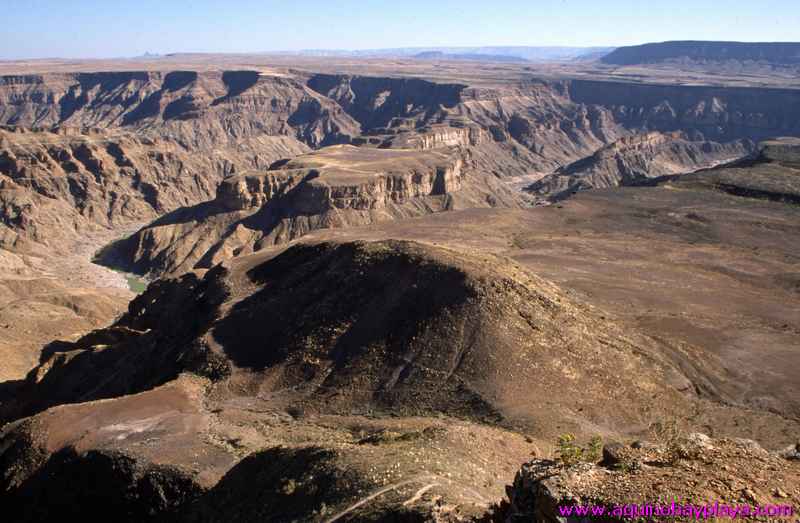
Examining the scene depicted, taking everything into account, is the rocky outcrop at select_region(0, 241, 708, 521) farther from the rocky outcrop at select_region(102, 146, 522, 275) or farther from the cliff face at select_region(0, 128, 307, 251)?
the cliff face at select_region(0, 128, 307, 251)

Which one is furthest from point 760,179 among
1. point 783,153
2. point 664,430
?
point 664,430

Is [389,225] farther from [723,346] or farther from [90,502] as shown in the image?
[90,502]

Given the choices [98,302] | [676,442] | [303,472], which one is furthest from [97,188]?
[676,442]

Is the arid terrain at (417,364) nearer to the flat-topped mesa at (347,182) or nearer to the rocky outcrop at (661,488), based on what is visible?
the rocky outcrop at (661,488)

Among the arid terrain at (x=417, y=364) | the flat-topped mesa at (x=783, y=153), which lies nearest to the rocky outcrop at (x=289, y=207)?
the arid terrain at (x=417, y=364)

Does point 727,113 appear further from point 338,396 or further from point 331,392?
point 338,396

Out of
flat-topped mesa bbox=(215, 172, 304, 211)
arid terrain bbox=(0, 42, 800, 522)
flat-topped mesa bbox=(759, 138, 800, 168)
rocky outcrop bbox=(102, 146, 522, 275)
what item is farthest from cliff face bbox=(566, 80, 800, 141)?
flat-topped mesa bbox=(215, 172, 304, 211)
